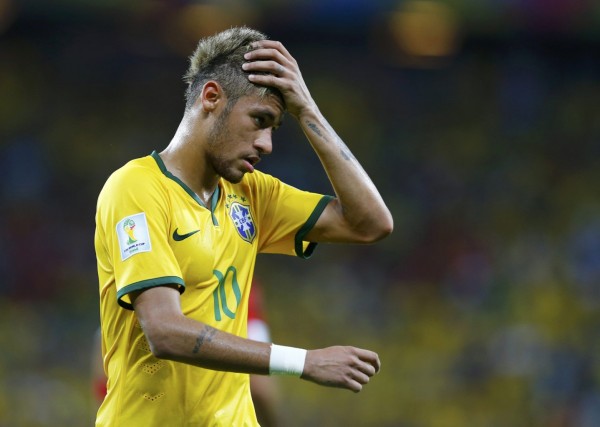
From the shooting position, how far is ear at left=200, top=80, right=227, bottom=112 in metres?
3.63

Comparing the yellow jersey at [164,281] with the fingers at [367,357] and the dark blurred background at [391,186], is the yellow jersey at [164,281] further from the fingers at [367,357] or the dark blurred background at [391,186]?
the dark blurred background at [391,186]

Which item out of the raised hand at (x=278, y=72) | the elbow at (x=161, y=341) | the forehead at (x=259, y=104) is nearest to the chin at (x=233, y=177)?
the forehead at (x=259, y=104)

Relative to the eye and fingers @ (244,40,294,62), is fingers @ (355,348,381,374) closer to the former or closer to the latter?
the eye

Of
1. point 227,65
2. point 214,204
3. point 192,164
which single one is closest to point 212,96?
point 227,65

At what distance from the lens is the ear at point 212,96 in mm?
3635

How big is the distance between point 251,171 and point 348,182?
16.0 inches

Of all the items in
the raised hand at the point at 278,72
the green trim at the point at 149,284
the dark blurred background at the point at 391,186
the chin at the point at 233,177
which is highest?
the dark blurred background at the point at 391,186

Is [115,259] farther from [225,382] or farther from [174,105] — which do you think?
[174,105]

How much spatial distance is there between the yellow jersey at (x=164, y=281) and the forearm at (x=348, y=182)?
1.40ft

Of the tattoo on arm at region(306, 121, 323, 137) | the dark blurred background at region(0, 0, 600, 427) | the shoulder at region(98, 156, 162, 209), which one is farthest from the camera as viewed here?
the dark blurred background at region(0, 0, 600, 427)

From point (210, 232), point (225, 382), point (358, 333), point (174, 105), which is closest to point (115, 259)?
point (210, 232)

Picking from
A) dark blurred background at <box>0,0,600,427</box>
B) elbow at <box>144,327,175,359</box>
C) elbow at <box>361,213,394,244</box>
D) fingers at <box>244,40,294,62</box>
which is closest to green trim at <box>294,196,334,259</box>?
elbow at <box>361,213,394,244</box>

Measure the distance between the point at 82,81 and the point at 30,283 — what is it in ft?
13.0

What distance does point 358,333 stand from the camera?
12.6 m
